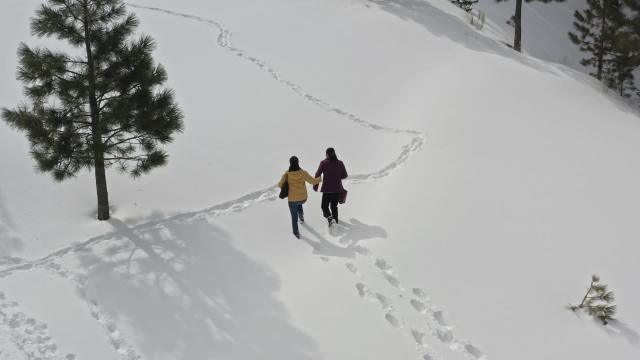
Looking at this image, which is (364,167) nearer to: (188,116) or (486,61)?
(188,116)

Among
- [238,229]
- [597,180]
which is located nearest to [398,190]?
[238,229]

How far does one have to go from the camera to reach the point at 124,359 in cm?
648

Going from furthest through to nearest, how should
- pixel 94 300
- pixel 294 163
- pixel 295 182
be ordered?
1. pixel 295 182
2. pixel 294 163
3. pixel 94 300

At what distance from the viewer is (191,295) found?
25.4ft

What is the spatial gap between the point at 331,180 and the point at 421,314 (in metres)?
3.07

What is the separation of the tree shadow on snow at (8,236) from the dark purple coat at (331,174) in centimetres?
529

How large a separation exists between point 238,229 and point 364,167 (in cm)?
417

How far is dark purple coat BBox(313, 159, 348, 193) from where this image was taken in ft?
30.7

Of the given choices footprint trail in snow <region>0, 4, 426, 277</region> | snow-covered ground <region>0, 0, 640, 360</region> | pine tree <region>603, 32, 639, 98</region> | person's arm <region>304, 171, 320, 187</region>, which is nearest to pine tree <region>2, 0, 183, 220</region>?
footprint trail in snow <region>0, 4, 426, 277</region>

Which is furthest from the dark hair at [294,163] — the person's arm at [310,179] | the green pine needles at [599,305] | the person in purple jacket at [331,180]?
the green pine needles at [599,305]

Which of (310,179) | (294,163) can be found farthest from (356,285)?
(294,163)

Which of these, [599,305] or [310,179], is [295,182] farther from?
[599,305]

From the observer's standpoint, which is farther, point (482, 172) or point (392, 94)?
point (392, 94)

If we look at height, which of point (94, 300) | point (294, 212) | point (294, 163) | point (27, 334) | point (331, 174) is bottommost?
point (27, 334)
